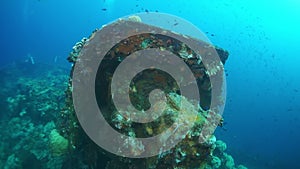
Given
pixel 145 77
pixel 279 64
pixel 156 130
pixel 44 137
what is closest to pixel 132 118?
pixel 156 130

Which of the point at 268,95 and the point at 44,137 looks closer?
the point at 44,137

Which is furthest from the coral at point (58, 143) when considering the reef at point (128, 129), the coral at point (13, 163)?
the coral at point (13, 163)

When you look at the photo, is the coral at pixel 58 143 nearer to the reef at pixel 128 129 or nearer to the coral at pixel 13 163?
the reef at pixel 128 129

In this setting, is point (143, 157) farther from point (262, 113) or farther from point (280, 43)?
point (280, 43)

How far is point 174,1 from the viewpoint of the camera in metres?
128

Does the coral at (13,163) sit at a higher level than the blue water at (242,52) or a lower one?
lower

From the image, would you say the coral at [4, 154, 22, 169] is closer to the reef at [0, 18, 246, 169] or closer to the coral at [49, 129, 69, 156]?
the reef at [0, 18, 246, 169]

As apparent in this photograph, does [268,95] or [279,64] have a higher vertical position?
[279,64]

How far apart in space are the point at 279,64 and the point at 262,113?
4802 cm

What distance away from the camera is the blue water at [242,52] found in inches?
1262

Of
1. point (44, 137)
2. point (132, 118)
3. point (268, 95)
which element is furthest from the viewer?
point (268, 95)

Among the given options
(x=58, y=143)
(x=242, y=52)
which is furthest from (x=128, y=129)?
(x=242, y=52)

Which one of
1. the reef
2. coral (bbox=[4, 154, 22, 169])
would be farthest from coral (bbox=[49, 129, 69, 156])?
coral (bbox=[4, 154, 22, 169])

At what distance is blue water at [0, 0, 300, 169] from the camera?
1262 inches
